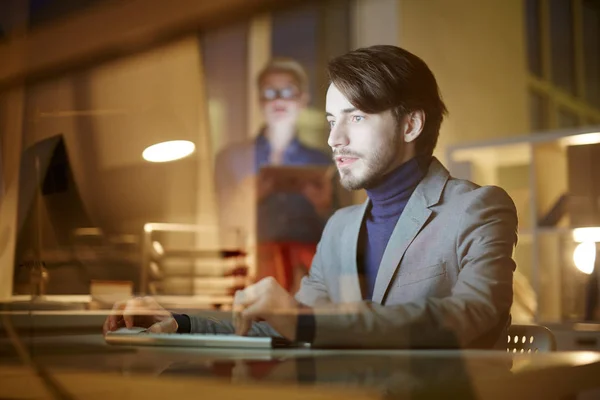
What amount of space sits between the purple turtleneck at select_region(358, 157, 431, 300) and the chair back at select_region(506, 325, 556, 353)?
167 millimetres

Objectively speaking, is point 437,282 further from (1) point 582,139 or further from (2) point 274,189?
(1) point 582,139

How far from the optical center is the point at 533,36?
3.46 ft

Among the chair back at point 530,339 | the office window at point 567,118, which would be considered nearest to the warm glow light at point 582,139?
the office window at point 567,118

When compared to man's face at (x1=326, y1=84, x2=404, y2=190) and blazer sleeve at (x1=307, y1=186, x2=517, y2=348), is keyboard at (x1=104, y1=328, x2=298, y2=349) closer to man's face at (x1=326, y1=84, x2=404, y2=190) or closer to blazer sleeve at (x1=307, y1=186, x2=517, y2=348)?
blazer sleeve at (x1=307, y1=186, x2=517, y2=348)

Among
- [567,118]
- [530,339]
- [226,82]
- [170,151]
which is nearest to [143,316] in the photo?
[170,151]

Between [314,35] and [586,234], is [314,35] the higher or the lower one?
the higher one

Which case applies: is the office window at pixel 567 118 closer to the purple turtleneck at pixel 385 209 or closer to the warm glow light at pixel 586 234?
the warm glow light at pixel 586 234

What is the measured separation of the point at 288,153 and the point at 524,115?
1.12 ft

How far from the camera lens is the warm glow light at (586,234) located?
1.15 meters

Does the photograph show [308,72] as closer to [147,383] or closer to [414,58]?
[414,58]

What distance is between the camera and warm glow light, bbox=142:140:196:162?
958 mm

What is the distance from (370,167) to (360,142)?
31mm

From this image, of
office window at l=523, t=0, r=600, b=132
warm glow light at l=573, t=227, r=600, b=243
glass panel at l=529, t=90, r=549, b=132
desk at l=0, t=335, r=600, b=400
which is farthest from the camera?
warm glow light at l=573, t=227, r=600, b=243

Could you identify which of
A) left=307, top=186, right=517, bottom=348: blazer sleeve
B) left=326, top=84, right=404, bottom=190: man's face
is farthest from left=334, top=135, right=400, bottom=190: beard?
left=307, top=186, right=517, bottom=348: blazer sleeve
